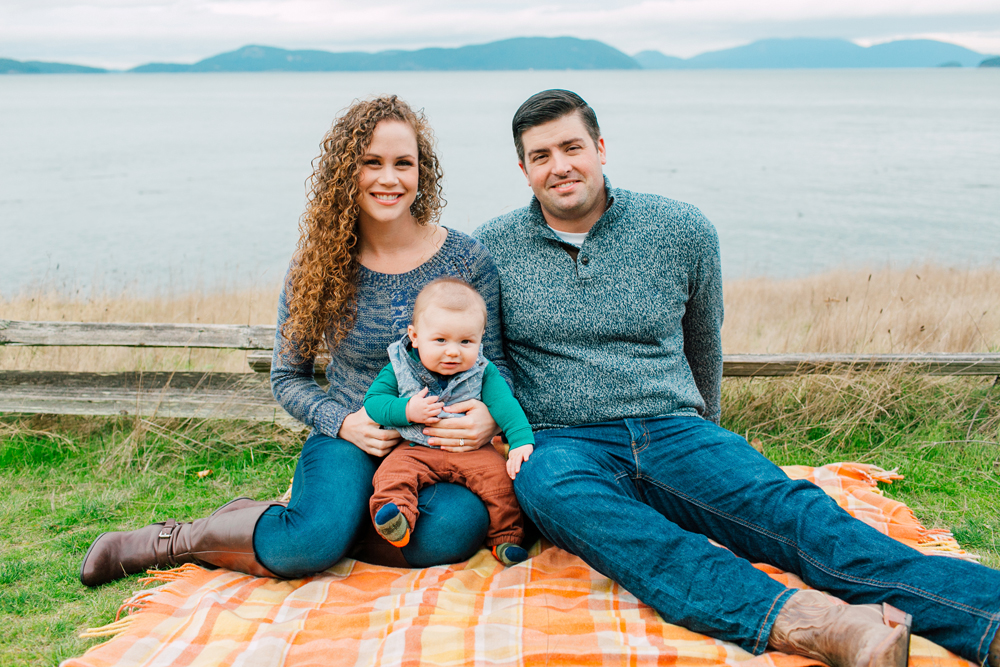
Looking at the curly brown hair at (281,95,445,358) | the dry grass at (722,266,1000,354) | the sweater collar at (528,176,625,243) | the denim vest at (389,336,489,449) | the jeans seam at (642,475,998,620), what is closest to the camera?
the jeans seam at (642,475,998,620)

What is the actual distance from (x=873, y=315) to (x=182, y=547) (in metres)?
4.93

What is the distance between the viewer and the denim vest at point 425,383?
9.81 feet

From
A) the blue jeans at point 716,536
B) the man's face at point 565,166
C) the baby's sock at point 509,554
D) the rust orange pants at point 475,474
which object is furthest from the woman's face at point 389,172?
the baby's sock at point 509,554

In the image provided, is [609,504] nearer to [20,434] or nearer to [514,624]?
[514,624]

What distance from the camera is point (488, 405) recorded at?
3043 mm

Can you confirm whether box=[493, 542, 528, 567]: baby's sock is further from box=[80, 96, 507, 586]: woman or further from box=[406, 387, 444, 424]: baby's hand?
box=[406, 387, 444, 424]: baby's hand

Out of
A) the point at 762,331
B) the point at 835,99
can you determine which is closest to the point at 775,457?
the point at 762,331

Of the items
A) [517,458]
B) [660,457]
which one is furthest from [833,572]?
[517,458]

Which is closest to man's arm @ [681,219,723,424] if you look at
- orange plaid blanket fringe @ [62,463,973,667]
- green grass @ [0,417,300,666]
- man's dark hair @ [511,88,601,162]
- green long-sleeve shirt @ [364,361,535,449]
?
man's dark hair @ [511,88,601,162]

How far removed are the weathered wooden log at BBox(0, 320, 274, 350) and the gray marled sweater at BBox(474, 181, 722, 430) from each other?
1.74 m

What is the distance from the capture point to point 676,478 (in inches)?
112

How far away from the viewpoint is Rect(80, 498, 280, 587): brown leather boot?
2.84 m

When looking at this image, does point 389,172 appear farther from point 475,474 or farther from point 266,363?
point 266,363

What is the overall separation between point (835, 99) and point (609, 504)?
9669 cm
